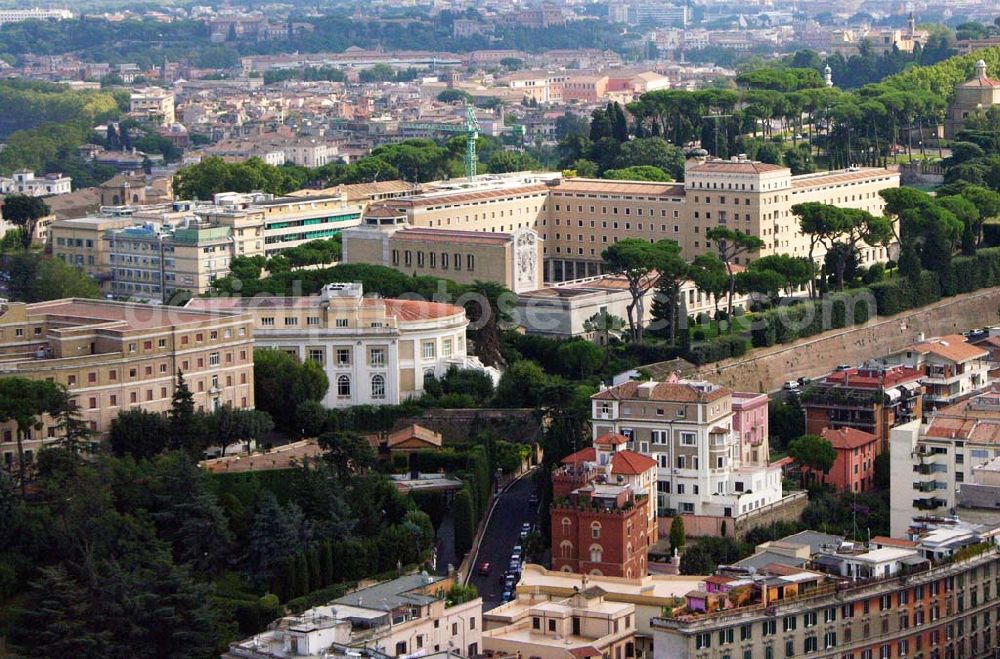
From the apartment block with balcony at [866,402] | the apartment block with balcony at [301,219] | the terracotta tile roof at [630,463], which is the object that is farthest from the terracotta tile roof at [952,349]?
the apartment block with balcony at [301,219]

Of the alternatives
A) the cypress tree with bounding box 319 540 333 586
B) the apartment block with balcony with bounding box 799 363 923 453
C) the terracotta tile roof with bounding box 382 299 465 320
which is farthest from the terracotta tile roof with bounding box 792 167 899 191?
the cypress tree with bounding box 319 540 333 586

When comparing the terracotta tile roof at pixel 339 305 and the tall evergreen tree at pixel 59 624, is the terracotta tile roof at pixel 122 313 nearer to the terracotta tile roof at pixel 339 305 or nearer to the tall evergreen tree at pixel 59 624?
the terracotta tile roof at pixel 339 305

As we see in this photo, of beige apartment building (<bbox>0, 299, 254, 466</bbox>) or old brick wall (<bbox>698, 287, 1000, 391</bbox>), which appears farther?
old brick wall (<bbox>698, 287, 1000, 391</bbox>)

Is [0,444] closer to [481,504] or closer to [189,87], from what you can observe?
[481,504]

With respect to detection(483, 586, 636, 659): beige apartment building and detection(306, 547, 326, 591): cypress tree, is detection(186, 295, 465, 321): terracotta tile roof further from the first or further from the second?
detection(483, 586, 636, 659): beige apartment building

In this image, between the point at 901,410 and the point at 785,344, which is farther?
the point at 785,344

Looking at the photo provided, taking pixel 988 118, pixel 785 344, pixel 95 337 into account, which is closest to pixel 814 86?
pixel 988 118
